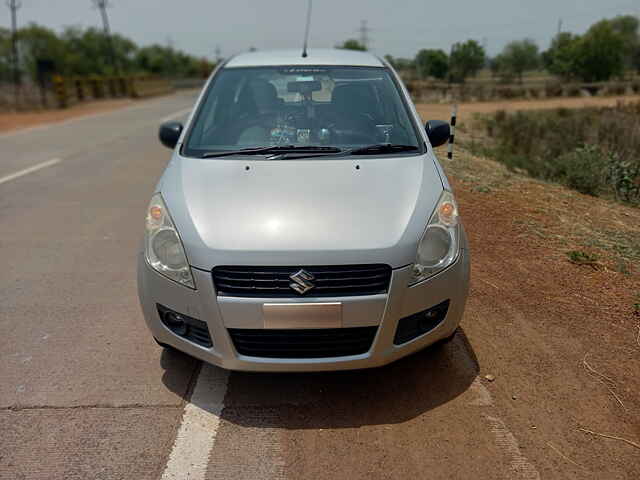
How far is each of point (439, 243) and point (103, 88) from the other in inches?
1448

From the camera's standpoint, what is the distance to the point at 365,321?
279 cm

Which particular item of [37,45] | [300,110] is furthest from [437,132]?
[37,45]

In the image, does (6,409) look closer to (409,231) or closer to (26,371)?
(26,371)

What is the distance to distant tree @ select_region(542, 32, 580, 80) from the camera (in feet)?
102

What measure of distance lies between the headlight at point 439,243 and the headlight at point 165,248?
1.12m

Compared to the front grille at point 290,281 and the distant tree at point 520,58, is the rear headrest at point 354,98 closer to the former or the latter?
the front grille at point 290,281

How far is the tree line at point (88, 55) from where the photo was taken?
73.1m

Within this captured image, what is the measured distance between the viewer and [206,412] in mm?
3045

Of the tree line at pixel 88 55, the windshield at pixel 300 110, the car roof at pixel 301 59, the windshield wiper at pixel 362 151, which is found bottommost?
the tree line at pixel 88 55

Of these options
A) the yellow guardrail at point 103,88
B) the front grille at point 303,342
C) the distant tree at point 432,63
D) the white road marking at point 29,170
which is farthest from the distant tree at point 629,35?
the front grille at point 303,342

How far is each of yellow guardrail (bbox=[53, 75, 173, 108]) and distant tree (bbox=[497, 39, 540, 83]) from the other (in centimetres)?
2298

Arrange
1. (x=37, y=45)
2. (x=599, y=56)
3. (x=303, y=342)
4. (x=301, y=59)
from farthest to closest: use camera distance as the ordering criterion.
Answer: (x=37, y=45), (x=599, y=56), (x=301, y=59), (x=303, y=342)

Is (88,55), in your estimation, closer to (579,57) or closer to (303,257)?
(579,57)

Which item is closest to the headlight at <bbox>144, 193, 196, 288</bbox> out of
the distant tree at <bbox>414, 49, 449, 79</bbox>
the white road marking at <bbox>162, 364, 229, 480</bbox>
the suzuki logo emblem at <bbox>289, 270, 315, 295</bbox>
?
the suzuki logo emblem at <bbox>289, 270, 315, 295</bbox>
